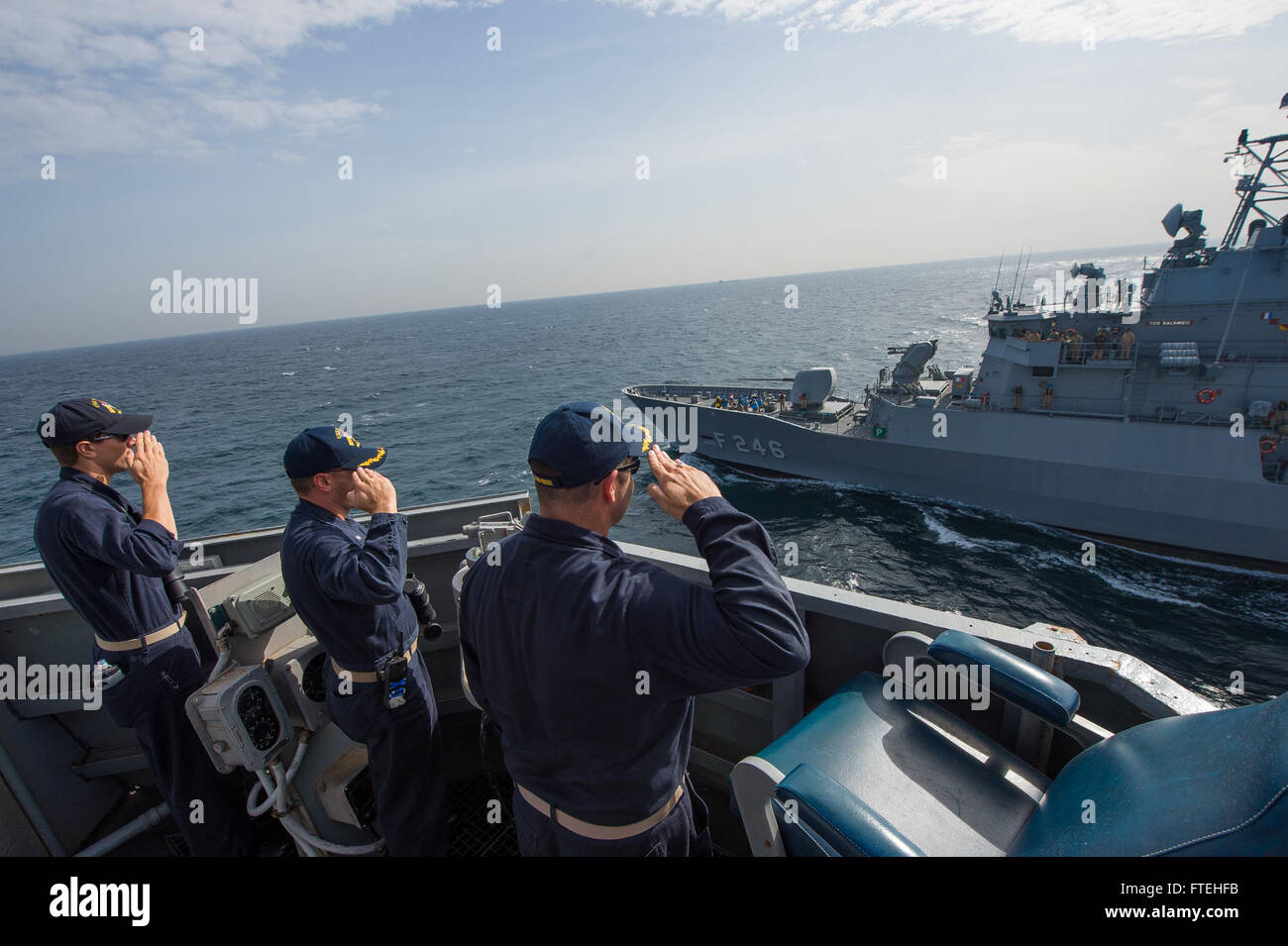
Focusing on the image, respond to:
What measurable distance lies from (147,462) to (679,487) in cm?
269

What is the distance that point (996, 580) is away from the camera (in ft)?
51.2

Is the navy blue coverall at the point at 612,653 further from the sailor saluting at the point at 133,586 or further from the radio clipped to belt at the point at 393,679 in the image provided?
the sailor saluting at the point at 133,586

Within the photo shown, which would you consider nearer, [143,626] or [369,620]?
[369,620]

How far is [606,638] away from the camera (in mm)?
1485

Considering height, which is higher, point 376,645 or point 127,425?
point 127,425

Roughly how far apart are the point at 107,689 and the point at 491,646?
2.44m

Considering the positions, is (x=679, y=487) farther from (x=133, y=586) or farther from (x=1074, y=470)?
(x=1074, y=470)

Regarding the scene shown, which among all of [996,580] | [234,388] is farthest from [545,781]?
[234,388]

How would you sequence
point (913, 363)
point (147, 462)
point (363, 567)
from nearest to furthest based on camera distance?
point (363, 567), point (147, 462), point (913, 363)

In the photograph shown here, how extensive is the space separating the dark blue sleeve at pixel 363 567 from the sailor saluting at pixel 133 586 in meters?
0.77

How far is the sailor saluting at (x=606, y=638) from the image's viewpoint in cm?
143
